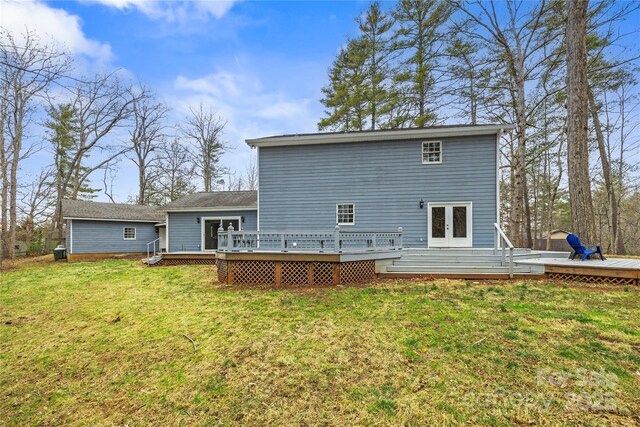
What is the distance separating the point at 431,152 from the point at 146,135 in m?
26.3

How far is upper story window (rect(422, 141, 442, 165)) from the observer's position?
11.0 metres

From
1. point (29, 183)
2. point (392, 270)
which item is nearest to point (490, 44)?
point (392, 270)

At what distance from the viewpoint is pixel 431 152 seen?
36.3 ft

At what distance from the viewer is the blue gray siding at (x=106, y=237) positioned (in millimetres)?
16797

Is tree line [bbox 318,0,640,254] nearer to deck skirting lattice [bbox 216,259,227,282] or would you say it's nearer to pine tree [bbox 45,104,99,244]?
deck skirting lattice [bbox 216,259,227,282]

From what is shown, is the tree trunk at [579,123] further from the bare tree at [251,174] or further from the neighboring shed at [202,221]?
the bare tree at [251,174]

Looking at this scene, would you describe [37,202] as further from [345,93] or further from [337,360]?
[337,360]

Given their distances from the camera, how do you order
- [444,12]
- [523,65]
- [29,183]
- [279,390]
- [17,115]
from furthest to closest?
1. [29,183]
2. [17,115]
3. [444,12]
4. [523,65]
5. [279,390]

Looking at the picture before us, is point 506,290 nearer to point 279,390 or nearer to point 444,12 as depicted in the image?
point 279,390

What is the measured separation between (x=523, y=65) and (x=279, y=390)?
18.0 m

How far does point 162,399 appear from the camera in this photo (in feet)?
10.7

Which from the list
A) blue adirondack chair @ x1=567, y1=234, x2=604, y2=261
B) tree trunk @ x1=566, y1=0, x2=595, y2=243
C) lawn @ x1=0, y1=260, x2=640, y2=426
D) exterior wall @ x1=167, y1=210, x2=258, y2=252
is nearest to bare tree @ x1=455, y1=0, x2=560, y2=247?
tree trunk @ x1=566, y1=0, x2=595, y2=243

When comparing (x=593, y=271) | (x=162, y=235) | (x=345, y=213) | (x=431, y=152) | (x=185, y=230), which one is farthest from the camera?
(x=162, y=235)

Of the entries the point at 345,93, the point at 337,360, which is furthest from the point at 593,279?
the point at 345,93
